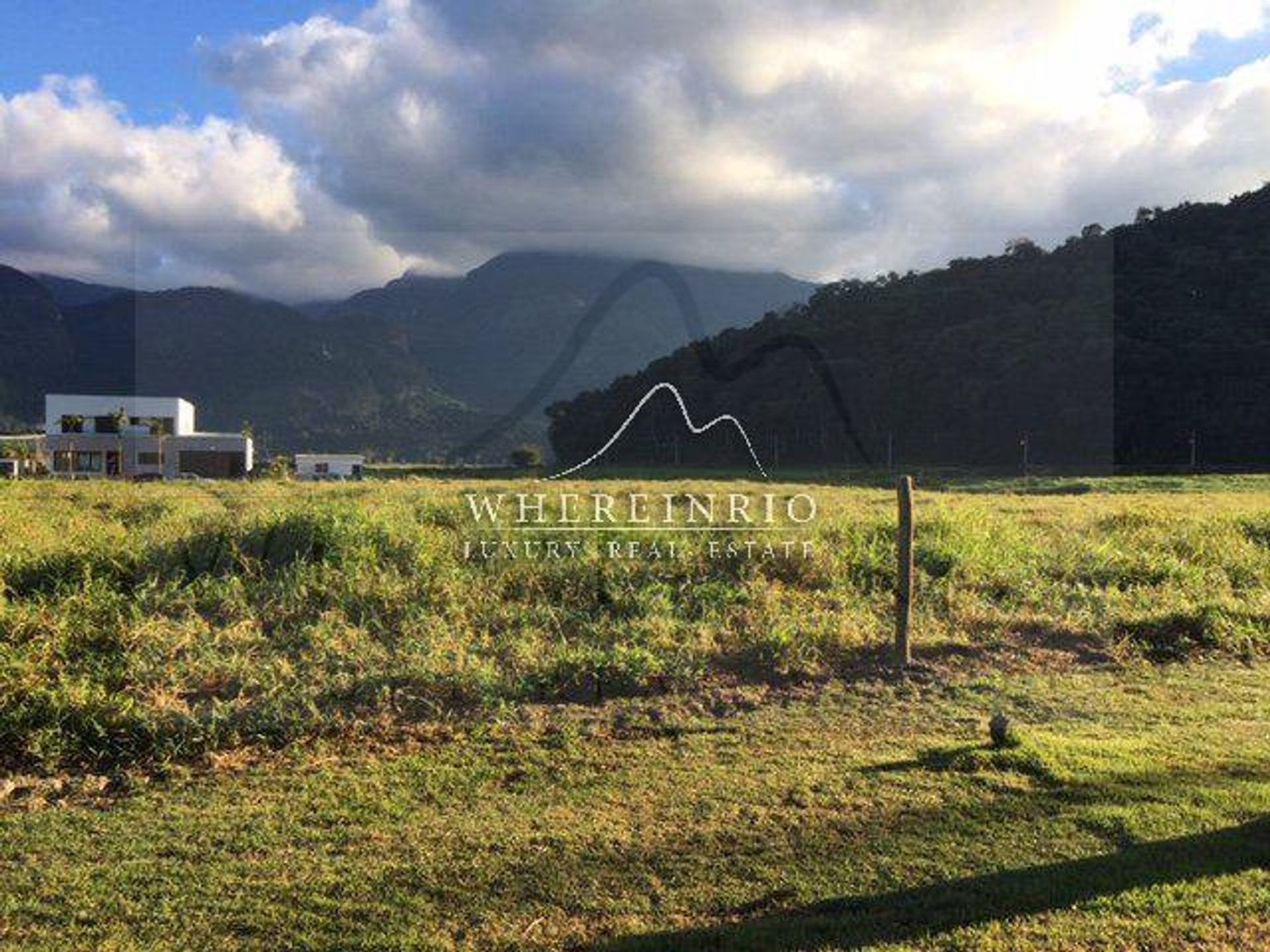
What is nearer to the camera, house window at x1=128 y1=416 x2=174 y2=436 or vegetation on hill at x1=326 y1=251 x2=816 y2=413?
vegetation on hill at x1=326 y1=251 x2=816 y2=413

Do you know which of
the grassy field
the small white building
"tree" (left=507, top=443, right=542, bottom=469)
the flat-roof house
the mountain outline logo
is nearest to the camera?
the grassy field

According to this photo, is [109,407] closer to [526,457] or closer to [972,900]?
[526,457]

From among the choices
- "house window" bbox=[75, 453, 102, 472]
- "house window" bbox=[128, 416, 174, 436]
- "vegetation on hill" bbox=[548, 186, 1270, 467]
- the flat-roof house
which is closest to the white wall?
the flat-roof house

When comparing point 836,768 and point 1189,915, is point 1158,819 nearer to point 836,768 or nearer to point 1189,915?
point 1189,915

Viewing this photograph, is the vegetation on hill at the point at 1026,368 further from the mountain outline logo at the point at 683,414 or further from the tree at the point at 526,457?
the mountain outline logo at the point at 683,414

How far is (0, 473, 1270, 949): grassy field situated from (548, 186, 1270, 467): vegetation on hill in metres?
20.0

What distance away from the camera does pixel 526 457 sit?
30.7 m

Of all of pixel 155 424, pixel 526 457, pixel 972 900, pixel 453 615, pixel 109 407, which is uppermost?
pixel 109 407

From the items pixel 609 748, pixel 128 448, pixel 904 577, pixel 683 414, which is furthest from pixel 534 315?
pixel 128 448

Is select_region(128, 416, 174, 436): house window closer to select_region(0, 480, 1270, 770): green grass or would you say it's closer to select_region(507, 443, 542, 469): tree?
select_region(507, 443, 542, 469): tree

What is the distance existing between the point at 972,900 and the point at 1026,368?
31529 mm

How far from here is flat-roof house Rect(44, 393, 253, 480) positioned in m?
43.1

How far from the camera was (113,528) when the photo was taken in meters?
9.70

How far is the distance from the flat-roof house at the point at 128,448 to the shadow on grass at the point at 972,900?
144 ft
